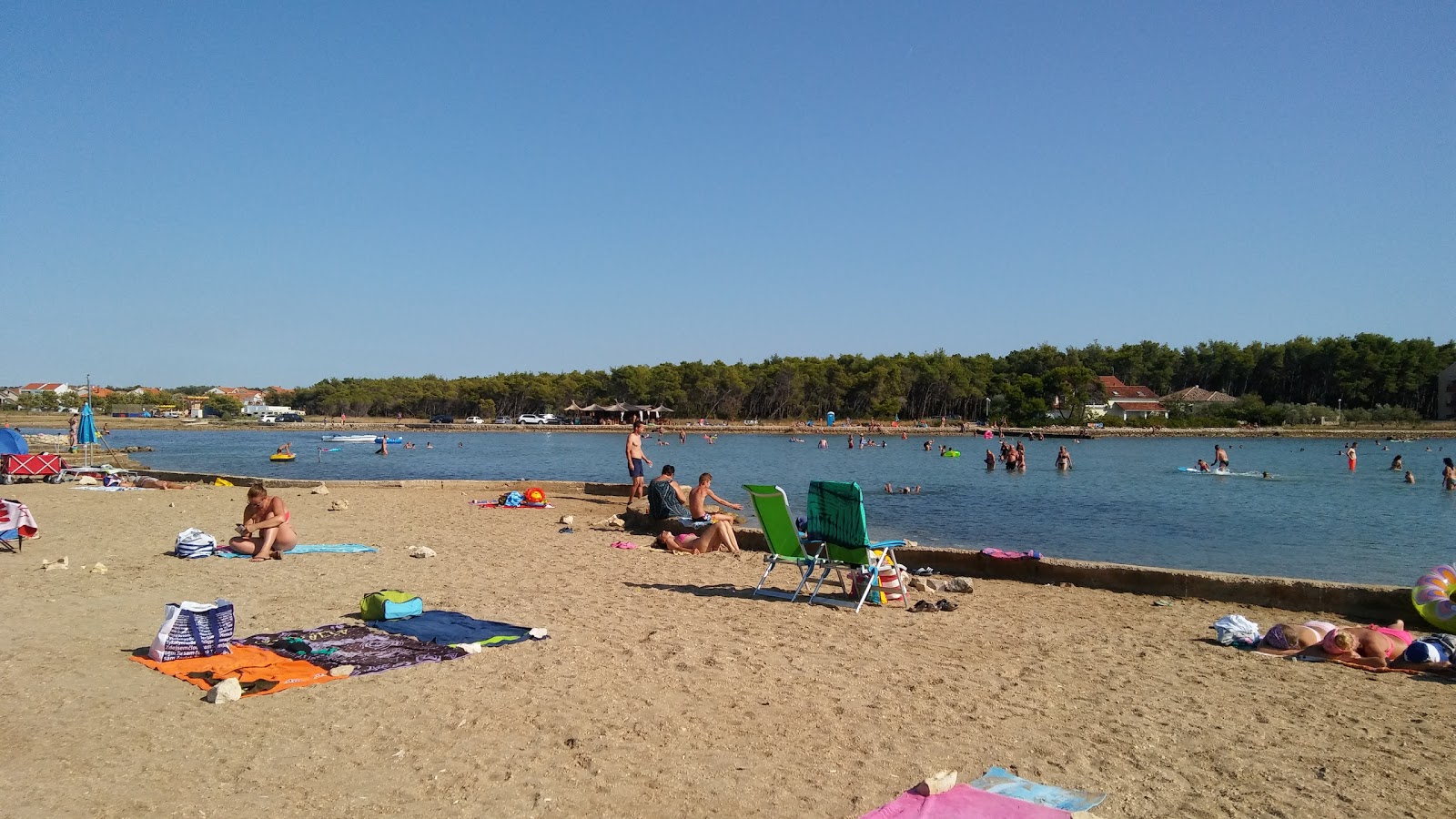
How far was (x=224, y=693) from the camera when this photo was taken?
4703 mm

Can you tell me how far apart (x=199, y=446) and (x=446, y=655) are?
6296 centimetres

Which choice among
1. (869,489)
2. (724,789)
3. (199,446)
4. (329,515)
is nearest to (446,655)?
(724,789)

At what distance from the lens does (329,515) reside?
1395cm

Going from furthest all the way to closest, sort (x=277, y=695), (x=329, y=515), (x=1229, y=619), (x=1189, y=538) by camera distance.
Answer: (x=1189, y=538)
(x=329, y=515)
(x=1229, y=619)
(x=277, y=695)

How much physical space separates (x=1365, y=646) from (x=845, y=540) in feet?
11.6

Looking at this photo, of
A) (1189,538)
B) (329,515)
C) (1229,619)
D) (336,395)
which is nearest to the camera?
(1229,619)

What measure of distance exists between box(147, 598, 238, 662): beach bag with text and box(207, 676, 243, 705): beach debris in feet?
2.48

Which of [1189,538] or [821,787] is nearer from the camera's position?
[821,787]

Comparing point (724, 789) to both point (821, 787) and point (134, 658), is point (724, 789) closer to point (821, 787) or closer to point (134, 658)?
point (821, 787)

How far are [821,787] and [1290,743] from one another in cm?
225

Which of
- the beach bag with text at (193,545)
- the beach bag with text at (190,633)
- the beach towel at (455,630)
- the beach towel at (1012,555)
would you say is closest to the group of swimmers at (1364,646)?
the beach towel at (1012,555)

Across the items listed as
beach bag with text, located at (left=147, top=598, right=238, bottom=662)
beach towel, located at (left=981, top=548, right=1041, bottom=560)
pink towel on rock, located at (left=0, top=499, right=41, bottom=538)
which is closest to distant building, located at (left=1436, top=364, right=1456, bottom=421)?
beach towel, located at (left=981, top=548, right=1041, bottom=560)

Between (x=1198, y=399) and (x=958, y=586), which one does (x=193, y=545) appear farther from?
(x=1198, y=399)

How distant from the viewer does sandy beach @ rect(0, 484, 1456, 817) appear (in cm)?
367
